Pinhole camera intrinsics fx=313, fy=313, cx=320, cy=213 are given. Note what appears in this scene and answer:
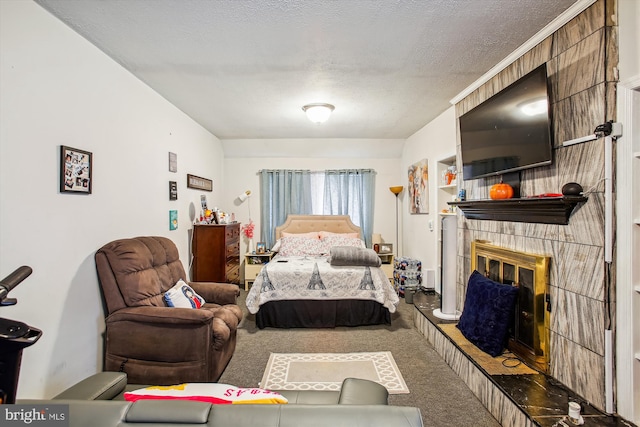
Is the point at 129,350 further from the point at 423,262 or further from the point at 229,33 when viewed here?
the point at 423,262

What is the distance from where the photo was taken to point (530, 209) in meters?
2.24

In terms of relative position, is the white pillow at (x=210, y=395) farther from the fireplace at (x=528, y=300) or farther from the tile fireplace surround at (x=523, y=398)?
the fireplace at (x=528, y=300)

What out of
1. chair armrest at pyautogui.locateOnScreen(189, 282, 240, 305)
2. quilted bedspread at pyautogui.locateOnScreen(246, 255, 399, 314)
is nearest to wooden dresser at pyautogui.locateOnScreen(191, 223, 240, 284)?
quilted bedspread at pyautogui.locateOnScreen(246, 255, 399, 314)

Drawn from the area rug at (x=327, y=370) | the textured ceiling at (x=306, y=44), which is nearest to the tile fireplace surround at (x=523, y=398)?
the area rug at (x=327, y=370)

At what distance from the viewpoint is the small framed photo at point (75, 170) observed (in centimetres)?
207

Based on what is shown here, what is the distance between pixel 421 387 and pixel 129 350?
85.3 inches

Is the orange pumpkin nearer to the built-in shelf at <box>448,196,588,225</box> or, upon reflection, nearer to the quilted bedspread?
the built-in shelf at <box>448,196,588,225</box>

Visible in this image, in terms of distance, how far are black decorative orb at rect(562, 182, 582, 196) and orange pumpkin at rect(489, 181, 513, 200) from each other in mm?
588

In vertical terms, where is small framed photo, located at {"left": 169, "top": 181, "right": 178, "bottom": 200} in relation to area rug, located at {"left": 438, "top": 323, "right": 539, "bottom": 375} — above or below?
above

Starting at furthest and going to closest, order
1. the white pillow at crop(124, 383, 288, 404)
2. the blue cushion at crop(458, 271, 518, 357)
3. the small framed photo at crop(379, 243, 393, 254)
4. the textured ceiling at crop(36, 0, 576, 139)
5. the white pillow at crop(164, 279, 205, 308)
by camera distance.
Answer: the small framed photo at crop(379, 243, 393, 254), the white pillow at crop(164, 279, 205, 308), the blue cushion at crop(458, 271, 518, 357), the textured ceiling at crop(36, 0, 576, 139), the white pillow at crop(124, 383, 288, 404)

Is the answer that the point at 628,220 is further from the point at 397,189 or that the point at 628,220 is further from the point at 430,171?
the point at 397,189

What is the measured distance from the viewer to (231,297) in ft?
9.90

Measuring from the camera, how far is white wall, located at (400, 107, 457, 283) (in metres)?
4.07

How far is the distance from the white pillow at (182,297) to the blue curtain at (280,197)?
2.94 metres
